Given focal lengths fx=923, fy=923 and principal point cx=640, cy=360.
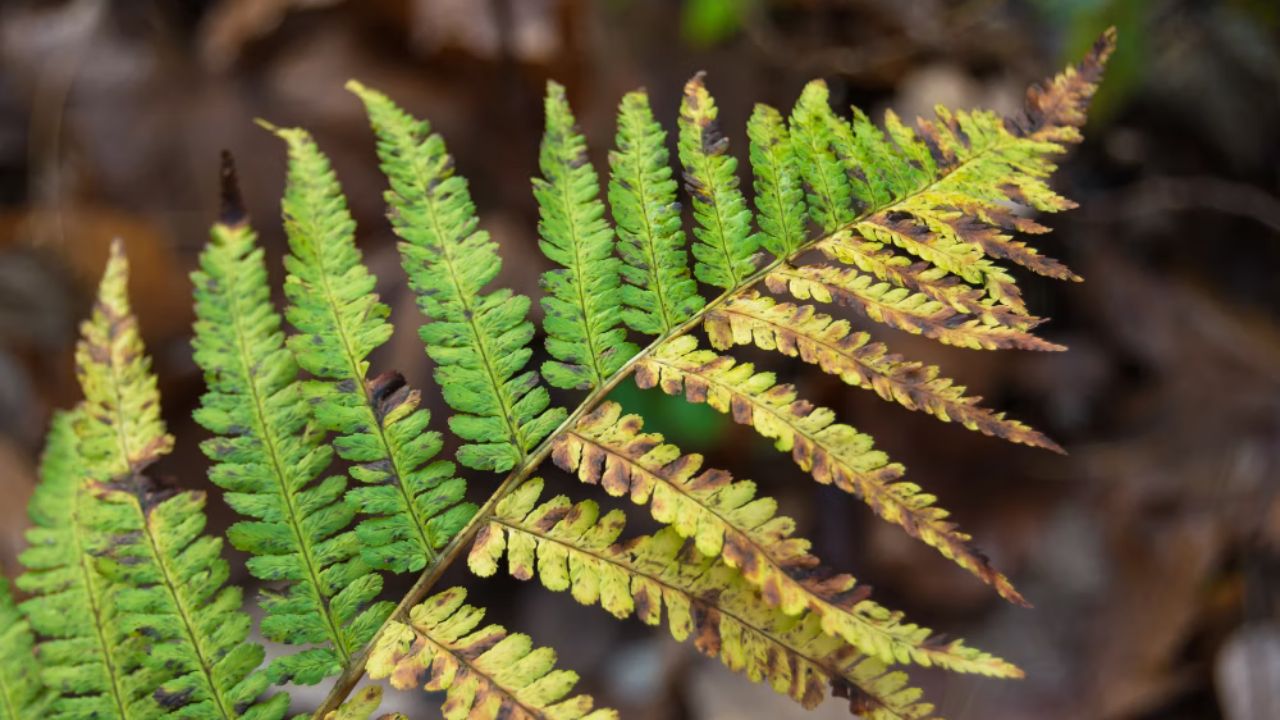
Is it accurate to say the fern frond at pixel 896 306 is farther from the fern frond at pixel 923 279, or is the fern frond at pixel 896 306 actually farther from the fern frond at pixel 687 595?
the fern frond at pixel 687 595

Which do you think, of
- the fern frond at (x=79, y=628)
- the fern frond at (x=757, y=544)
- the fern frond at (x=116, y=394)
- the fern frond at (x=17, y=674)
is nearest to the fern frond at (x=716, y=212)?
the fern frond at (x=757, y=544)

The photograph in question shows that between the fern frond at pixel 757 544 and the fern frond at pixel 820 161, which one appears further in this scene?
the fern frond at pixel 820 161

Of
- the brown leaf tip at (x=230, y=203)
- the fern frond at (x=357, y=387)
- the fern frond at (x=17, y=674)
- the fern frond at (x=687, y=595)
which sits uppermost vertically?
the brown leaf tip at (x=230, y=203)

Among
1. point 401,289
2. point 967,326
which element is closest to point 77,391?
point 401,289

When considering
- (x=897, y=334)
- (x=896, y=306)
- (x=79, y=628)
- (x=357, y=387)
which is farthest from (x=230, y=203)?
(x=897, y=334)

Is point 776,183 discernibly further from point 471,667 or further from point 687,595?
point 471,667

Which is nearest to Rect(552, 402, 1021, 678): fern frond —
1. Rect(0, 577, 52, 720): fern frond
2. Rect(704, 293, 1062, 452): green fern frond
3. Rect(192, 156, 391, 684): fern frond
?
Rect(704, 293, 1062, 452): green fern frond
